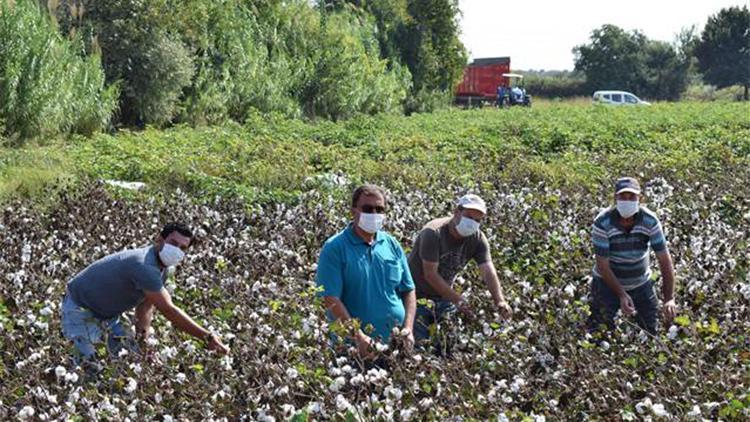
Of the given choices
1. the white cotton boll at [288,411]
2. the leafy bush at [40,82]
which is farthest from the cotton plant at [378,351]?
the leafy bush at [40,82]

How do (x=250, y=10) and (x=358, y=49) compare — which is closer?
(x=250, y=10)

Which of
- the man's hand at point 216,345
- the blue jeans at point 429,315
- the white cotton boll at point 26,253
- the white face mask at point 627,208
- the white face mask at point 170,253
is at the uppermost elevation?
the white face mask at point 627,208

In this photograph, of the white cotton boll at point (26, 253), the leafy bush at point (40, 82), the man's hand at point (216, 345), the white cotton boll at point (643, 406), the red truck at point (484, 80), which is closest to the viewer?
the white cotton boll at point (643, 406)

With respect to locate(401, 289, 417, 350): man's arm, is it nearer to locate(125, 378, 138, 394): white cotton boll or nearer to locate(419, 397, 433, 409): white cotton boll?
locate(419, 397, 433, 409): white cotton boll

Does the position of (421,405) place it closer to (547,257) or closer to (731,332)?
(731,332)

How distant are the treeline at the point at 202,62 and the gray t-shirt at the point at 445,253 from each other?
1151cm

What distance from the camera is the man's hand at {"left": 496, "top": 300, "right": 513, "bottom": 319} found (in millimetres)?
6273

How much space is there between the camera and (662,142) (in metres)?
20.0

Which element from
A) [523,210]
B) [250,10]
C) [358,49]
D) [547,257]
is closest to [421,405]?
[547,257]

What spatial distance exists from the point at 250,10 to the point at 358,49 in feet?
18.0

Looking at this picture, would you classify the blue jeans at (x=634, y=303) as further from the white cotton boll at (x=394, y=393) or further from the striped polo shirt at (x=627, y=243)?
the white cotton boll at (x=394, y=393)

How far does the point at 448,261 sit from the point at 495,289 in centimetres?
33

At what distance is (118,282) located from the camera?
5891mm

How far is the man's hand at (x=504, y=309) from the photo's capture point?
6273 millimetres
